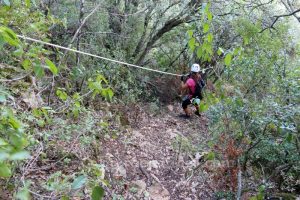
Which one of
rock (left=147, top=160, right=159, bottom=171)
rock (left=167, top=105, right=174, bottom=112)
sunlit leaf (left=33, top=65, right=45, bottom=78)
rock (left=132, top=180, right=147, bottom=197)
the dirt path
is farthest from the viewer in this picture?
rock (left=167, top=105, right=174, bottom=112)

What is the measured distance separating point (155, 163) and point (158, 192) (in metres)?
0.83

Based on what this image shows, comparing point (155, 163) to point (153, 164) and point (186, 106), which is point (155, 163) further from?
point (186, 106)

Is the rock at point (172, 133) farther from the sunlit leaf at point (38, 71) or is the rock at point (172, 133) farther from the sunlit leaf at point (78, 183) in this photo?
the sunlit leaf at point (78, 183)

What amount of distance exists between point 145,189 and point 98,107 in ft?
7.07

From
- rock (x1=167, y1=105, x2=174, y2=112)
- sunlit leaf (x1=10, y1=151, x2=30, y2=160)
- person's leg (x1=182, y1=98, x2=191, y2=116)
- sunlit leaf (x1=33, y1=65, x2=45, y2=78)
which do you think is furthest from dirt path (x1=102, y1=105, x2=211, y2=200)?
sunlit leaf (x1=10, y1=151, x2=30, y2=160)

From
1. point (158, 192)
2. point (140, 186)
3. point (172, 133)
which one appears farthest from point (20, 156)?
point (172, 133)

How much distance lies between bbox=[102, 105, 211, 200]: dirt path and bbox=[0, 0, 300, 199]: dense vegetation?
0.29 metres

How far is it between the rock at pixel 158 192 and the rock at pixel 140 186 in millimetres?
105

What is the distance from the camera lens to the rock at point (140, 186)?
426 centimetres

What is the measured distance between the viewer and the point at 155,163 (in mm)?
5238

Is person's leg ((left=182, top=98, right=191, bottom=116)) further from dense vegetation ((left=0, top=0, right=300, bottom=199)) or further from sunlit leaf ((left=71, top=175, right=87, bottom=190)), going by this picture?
sunlit leaf ((left=71, top=175, right=87, bottom=190))

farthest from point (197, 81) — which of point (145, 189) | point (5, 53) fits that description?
point (5, 53)

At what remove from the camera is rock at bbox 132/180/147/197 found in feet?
14.0

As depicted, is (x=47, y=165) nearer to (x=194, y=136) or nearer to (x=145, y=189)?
(x=145, y=189)
